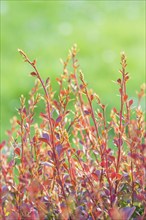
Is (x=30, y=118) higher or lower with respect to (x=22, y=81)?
lower

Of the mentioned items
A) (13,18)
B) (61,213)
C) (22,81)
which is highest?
(13,18)

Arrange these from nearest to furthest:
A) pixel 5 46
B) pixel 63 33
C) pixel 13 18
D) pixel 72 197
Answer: pixel 72 197 → pixel 5 46 → pixel 63 33 → pixel 13 18

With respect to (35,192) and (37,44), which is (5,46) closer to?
(37,44)

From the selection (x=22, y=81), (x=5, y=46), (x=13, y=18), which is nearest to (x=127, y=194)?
(x=22, y=81)

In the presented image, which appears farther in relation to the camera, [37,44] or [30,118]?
[37,44]

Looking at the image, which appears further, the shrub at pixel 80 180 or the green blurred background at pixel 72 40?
the green blurred background at pixel 72 40

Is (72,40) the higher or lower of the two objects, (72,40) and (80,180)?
the higher

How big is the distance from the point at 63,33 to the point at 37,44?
619 millimetres

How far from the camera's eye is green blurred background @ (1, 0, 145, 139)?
7082 mm

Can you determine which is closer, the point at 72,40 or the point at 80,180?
the point at 80,180

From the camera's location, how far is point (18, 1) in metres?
10.5

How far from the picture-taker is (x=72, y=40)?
8773mm

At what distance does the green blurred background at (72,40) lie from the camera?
23.2ft

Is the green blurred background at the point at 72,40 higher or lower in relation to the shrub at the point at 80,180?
higher
